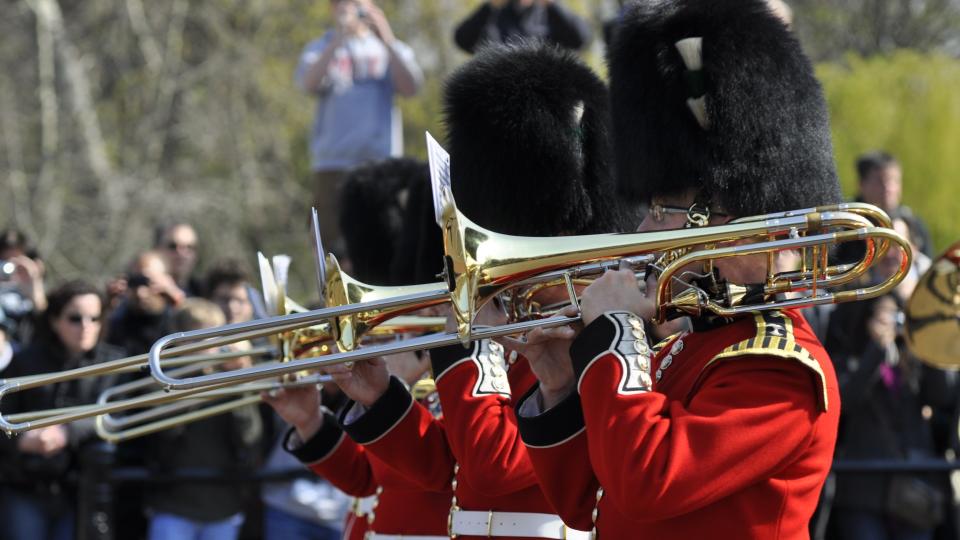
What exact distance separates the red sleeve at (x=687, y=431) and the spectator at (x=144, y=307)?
434 centimetres

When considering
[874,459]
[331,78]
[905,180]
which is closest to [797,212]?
[874,459]

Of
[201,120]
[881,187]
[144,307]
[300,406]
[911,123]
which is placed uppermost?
[300,406]

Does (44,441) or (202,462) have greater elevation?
(44,441)

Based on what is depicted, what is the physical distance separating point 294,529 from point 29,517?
115 cm

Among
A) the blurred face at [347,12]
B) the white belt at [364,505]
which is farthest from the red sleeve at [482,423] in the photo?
the blurred face at [347,12]

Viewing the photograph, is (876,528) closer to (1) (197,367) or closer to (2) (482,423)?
(2) (482,423)

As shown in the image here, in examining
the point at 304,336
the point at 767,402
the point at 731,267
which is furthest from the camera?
the point at 304,336

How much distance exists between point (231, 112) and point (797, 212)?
1453 centimetres

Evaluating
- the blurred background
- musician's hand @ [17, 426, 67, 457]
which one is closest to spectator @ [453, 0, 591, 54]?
musician's hand @ [17, 426, 67, 457]

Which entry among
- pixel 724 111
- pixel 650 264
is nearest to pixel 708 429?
pixel 650 264

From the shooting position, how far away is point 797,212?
9.23ft

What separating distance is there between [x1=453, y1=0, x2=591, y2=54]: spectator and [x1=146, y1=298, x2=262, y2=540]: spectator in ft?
6.73

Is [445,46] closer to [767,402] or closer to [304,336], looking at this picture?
[304,336]

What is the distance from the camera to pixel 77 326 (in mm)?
6125
